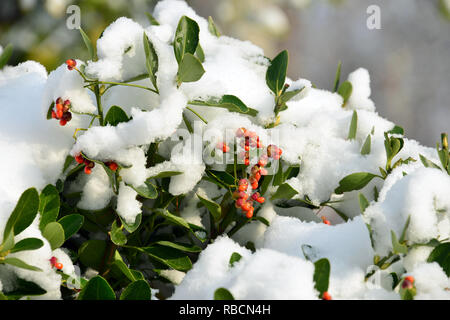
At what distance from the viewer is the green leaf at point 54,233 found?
1.67 feet

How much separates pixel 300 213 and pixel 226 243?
16cm

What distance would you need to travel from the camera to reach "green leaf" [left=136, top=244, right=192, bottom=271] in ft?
1.87

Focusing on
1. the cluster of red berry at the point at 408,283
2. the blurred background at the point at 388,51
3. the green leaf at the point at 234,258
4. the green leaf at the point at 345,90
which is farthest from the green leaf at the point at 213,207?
the blurred background at the point at 388,51

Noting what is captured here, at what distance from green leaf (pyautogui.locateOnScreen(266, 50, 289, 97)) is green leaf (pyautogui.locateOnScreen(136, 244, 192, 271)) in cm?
21

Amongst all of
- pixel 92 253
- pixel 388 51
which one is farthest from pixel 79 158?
pixel 388 51

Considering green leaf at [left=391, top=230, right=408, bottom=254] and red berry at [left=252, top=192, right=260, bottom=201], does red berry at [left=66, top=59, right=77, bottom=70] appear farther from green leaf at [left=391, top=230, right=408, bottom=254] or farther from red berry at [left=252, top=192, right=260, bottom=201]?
green leaf at [left=391, top=230, right=408, bottom=254]

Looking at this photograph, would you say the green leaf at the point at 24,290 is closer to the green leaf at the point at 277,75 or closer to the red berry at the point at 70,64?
the red berry at the point at 70,64

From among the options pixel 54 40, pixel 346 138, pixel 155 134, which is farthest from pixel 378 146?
pixel 54 40

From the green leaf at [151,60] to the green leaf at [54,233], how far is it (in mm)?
168

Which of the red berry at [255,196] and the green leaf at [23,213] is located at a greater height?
the red berry at [255,196]

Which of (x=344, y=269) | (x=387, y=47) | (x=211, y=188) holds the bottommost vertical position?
(x=344, y=269)

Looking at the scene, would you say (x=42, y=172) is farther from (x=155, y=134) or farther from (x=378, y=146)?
(x=378, y=146)

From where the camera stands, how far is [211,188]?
637 mm

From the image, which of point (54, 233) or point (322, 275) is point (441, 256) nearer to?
point (322, 275)
